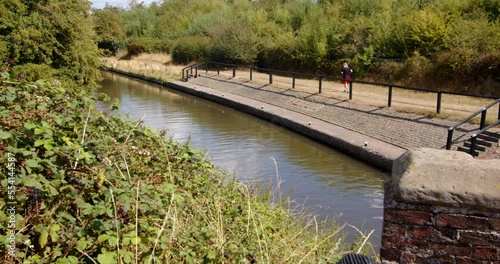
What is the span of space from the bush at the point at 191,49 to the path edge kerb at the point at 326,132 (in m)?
18.6

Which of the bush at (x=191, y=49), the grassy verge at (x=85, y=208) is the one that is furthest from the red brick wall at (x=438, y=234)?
the bush at (x=191, y=49)

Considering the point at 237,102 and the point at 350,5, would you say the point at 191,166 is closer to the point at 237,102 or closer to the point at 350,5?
the point at 237,102

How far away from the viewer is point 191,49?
42781mm

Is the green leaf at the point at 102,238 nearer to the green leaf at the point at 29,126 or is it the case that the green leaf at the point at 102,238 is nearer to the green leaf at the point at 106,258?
the green leaf at the point at 106,258

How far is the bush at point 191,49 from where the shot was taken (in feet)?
138

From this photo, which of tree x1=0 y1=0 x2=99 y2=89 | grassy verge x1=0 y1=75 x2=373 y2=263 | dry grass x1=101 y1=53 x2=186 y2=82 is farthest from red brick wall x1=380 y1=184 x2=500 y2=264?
dry grass x1=101 y1=53 x2=186 y2=82

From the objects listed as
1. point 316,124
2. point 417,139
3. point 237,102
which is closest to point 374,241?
point 417,139

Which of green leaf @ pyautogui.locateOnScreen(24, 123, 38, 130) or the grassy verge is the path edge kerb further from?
green leaf @ pyautogui.locateOnScreen(24, 123, 38, 130)

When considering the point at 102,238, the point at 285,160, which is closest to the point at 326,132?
the point at 285,160

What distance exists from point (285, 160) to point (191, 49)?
31603 millimetres

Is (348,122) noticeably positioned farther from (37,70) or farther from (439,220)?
(439,220)

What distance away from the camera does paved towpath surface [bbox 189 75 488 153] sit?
1257 centimetres

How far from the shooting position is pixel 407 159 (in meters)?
2.65

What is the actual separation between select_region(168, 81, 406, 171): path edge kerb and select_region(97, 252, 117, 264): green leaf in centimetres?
538
